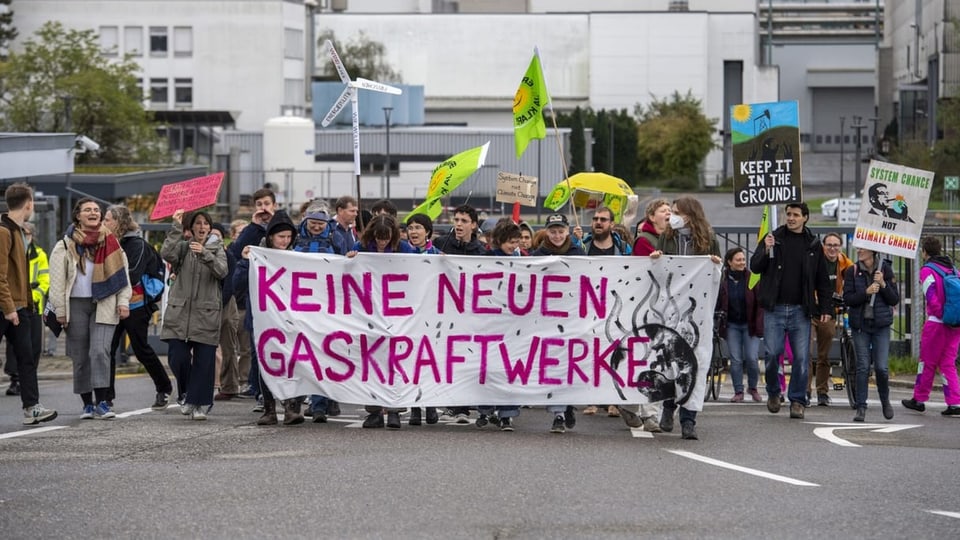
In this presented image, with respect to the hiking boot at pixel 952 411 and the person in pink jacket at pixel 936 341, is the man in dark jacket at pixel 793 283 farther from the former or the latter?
the hiking boot at pixel 952 411

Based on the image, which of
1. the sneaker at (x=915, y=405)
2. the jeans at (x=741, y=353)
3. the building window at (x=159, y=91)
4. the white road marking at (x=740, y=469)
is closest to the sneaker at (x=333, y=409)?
the white road marking at (x=740, y=469)

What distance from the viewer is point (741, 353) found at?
17156mm

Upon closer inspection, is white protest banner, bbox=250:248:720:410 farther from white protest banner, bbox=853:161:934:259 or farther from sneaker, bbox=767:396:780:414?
white protest banner, bbox=853:161:934:259

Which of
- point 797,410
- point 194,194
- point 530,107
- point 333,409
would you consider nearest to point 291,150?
point 530,107

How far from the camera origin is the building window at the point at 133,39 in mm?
96875

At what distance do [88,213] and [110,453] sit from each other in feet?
10.0

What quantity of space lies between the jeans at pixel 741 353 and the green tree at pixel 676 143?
7789 centimetres

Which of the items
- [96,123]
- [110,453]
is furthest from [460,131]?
[110,453]

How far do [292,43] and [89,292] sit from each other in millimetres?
85162

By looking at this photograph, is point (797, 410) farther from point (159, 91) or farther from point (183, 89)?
point (159, 91)

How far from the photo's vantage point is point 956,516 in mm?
9094

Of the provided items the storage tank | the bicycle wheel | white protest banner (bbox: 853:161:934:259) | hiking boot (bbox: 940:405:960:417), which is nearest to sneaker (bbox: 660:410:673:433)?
the bicycle wheel

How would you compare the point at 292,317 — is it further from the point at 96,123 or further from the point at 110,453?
the point at 96,123

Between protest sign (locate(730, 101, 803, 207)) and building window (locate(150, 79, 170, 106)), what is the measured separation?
84.5 metres
